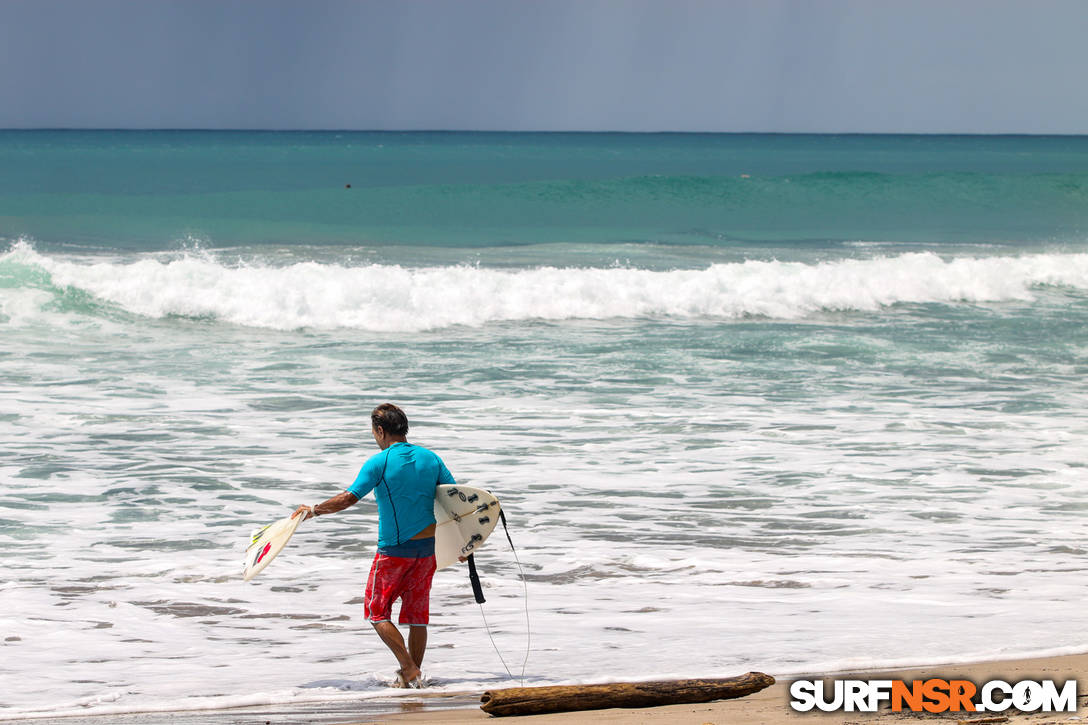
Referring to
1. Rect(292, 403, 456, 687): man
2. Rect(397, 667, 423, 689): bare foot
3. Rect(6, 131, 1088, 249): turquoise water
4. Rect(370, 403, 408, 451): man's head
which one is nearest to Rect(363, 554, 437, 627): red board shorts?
Rect(292, 403, 456, 687): man

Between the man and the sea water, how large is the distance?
27 centimetres

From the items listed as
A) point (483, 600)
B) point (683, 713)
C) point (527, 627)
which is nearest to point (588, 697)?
point (683, 713)

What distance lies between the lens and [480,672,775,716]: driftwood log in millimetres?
5156

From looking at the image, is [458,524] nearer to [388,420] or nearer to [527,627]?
[388,420]

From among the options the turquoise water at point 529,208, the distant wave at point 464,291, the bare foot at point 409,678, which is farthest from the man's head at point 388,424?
the turquoise water at point 529,208

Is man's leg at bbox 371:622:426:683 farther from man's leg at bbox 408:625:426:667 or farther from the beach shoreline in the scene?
the beach shoreline

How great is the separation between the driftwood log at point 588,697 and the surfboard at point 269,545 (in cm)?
132

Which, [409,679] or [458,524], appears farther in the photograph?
[458,524]

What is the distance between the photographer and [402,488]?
5.86 meters

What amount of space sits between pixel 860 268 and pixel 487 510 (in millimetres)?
20913

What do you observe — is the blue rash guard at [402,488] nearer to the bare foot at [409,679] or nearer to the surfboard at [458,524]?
the surfboard at [458,524]

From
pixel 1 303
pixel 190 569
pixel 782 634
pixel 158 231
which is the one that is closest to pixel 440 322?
pixel 1 303

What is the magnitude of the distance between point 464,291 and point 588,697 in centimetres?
1616

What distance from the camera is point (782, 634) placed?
21.6 feet
